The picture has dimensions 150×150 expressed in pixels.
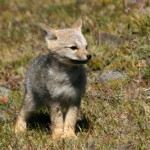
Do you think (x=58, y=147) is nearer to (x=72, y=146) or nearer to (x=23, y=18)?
(x=72, y=146)

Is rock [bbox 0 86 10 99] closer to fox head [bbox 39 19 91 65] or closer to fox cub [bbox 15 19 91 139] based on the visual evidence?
fox cub [bbox 15 19 91 139]

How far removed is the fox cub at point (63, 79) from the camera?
919cm

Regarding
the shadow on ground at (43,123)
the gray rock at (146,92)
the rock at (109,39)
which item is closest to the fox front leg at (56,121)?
the shadow on ground at (43,123)

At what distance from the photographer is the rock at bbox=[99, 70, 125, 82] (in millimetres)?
11594

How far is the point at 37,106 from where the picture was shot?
10.1m

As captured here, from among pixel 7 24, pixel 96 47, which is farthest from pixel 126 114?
pixel 7 24

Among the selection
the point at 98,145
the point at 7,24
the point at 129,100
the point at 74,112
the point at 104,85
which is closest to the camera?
the point at 98,145

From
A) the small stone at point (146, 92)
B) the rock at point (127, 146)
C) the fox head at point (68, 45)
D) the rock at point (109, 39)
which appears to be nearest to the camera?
the rock at point (127, 146)

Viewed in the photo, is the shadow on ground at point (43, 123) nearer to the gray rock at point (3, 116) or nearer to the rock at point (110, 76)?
the gray rock at point (3, 116)

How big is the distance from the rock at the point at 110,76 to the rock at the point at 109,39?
59.4 inches

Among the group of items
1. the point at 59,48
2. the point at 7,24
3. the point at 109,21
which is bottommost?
the point at 7,24

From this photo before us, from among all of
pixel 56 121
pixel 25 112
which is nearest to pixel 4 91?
pixel 25 112

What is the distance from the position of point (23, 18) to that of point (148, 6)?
5.69 meters

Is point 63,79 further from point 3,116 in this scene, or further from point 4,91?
point 4,91
